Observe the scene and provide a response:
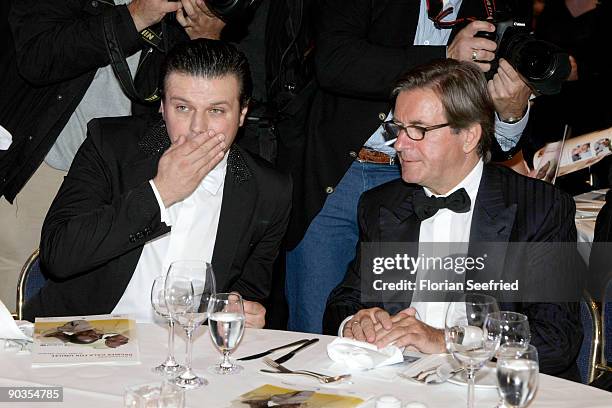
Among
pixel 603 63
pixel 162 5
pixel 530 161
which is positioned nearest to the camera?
pixel 162 5

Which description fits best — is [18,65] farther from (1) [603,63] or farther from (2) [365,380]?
(1) [603,63]

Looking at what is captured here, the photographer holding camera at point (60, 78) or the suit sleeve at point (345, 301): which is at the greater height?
the photographer holding camera at point (60, 78)

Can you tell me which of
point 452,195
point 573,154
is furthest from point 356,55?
point 573,154

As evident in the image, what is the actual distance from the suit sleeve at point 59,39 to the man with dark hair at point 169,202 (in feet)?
1.06

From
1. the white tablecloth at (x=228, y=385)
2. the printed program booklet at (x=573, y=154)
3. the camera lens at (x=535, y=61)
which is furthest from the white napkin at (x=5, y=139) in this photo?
the printed program booklet at (x=573, y=154)

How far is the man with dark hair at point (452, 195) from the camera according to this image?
2.91m

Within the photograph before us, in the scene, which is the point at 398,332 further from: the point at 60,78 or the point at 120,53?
the point at 60,78

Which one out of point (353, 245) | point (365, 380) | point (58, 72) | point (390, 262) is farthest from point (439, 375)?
point (58, 72)

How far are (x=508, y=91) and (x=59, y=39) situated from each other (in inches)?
58.5

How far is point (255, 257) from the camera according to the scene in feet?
10.3

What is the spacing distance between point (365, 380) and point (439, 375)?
16cm

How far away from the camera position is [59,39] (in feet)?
10.7

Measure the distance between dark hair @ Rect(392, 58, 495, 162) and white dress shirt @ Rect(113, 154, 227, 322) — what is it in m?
0.66

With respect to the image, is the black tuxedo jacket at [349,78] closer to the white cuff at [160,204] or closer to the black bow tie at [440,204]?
the black bow tie at [440,204]
